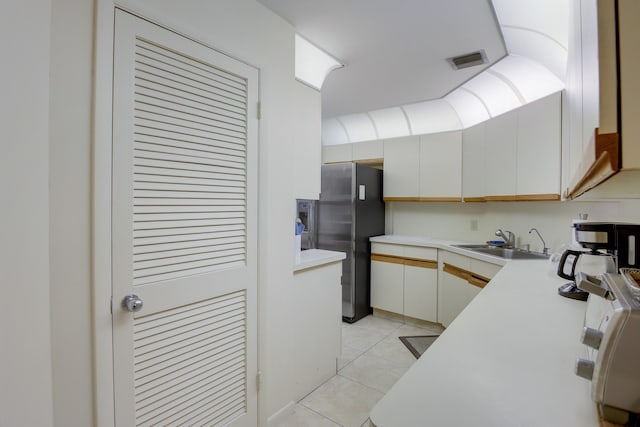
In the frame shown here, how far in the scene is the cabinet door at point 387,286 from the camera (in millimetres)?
3584

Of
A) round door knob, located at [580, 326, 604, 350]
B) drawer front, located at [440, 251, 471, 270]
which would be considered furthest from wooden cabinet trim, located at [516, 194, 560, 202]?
round door knob, located at [580, 326, 604, 350]

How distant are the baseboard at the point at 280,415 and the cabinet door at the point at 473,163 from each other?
2587 millimetres

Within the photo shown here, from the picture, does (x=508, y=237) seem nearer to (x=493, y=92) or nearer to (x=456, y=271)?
(x=456, y=271)

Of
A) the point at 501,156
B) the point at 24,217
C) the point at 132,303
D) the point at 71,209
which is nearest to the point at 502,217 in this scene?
the point at 501,156

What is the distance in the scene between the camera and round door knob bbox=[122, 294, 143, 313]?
1.19 meters

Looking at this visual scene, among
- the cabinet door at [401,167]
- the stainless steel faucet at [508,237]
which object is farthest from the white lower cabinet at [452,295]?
the cabinet door at [401,167]

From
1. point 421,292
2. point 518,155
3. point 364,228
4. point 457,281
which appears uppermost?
point 518,155

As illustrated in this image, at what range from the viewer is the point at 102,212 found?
44.6 inches

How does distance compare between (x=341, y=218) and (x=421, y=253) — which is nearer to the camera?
(x=421, y=253)

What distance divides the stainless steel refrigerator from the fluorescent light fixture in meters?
1.17

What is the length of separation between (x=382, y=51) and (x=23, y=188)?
2.31 meters

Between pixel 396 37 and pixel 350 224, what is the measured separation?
1.98m

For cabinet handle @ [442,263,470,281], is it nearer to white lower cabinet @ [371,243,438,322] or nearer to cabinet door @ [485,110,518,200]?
white lower cabinet @ [371,243,438,322]

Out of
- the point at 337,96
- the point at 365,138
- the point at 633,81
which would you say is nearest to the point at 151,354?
the point at 633,81
